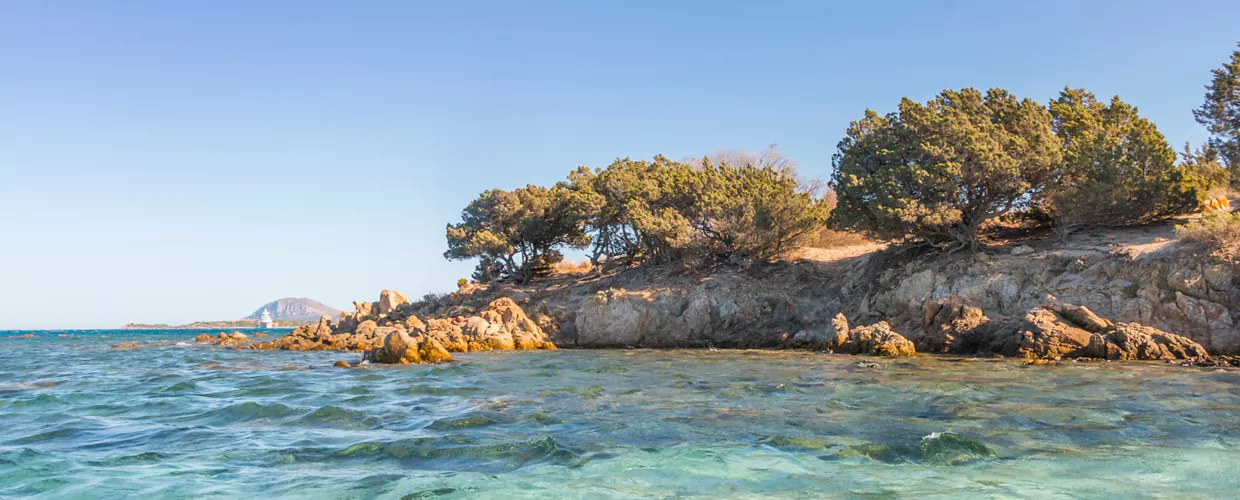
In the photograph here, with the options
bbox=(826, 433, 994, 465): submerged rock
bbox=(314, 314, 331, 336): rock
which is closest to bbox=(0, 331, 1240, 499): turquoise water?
bbox=(826, 433, 994, 465): submerged rock

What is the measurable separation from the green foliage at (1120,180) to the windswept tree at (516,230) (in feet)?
83.6

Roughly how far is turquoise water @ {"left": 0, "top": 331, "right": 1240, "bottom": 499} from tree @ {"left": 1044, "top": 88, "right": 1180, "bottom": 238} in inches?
446

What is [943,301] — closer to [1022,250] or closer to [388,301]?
[1022,250]

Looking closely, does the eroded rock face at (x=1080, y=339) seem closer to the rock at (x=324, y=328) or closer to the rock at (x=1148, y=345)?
the rock at (x=1148, y=345)

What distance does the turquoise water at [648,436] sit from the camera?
8.18 m

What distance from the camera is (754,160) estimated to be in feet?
176

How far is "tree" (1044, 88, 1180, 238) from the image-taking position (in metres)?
28.4

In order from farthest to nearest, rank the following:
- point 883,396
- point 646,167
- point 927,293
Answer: point 646,167
point 927,293
point 883,396

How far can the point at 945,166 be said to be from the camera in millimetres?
28484

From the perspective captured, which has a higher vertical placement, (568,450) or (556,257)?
(556,257)

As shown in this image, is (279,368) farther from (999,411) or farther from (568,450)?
(999,411)

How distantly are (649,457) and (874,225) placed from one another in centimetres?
2477

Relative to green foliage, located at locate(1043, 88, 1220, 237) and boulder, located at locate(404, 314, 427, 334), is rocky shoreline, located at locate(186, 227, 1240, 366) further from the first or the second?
green foliage, located at locate(1043, 88, 1220, 237)

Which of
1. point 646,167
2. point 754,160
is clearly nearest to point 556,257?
point 646,167
